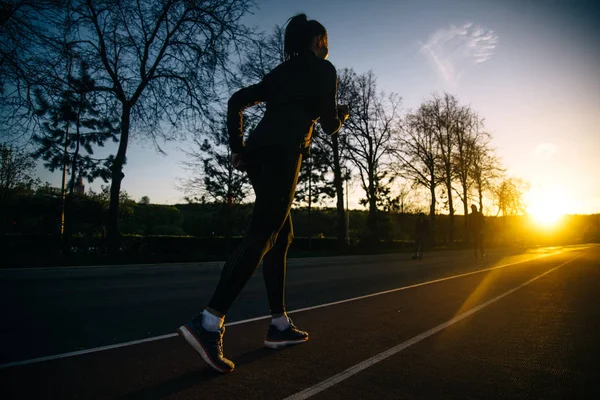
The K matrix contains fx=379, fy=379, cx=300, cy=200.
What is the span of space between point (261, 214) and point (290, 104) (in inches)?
30.6

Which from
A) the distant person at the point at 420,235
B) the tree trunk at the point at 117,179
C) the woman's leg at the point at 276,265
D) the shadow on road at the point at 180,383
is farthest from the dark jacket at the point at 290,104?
the distant person at the point at 420,235

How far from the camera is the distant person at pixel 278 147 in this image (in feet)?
7.52

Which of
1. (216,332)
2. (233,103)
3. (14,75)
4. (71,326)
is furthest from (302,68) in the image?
(14,75)

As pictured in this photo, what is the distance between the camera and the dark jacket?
2.48 m

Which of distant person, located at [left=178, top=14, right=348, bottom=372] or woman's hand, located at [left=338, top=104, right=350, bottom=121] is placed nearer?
distant person, located at [left=178, top=14, right=348, bottom=372]

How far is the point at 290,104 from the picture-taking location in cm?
255

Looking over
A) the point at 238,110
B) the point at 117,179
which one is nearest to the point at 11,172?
the point at 117,179

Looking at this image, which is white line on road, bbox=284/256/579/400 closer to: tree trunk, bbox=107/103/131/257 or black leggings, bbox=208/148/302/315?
black leggings, bbox=208/148/302/315

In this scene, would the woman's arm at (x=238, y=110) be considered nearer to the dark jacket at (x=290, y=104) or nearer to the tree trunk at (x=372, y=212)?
the dark jacket at (x=290, y=104)

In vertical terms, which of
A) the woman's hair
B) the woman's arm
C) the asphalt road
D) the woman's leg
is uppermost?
the woman's hair

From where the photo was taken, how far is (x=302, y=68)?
2.63m

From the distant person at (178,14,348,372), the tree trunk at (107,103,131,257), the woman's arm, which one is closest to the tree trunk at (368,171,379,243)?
the tree trunk at (107,103,131,257)

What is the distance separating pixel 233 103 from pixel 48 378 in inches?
73.6

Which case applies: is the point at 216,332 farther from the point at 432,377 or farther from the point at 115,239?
the point at 115,239
